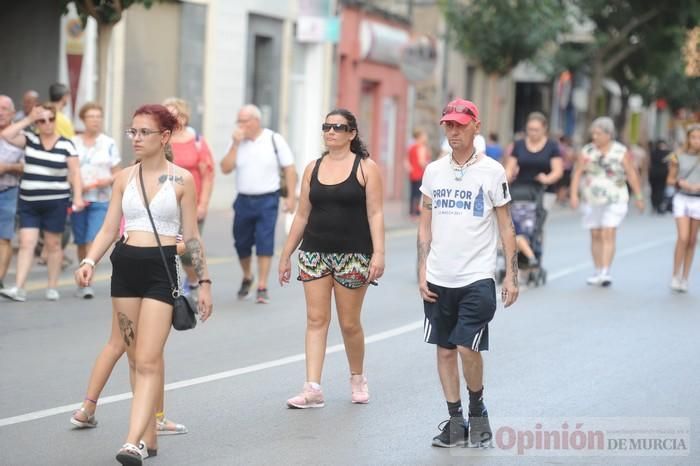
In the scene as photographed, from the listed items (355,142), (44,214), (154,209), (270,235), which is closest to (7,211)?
(44,214)

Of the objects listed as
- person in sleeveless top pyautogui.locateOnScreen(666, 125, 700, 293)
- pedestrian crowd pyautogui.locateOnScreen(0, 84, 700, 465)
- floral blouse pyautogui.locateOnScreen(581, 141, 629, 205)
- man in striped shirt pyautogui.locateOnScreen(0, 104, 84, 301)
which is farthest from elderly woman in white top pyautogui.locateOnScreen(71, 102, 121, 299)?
person in sleeveless top pyautogui.locateOnScreen(666, 125, 700, 293)

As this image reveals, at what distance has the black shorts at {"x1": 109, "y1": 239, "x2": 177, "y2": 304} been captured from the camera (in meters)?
A: 6.91

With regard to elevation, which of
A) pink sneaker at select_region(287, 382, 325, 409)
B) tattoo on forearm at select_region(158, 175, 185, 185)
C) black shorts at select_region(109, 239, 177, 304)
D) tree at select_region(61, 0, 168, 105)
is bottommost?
pink sneaker at select_region(287, 382, 325, 409)

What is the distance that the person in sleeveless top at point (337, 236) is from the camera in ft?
28.1

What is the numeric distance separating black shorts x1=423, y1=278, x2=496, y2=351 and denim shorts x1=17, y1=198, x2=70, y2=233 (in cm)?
612

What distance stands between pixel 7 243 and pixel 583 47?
113 ft

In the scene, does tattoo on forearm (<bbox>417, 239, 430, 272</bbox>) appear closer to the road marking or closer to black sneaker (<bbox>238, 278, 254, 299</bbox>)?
the road marking

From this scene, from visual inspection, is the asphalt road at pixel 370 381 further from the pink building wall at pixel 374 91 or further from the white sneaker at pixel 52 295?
the pink building wall at pixel 374 91

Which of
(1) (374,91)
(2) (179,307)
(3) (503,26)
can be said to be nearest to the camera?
(2) (179,307)

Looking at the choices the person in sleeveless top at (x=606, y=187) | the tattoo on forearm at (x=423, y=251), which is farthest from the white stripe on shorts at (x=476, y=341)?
the person in sleeveless top at (x=606, y=187)

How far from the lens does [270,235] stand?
44.1ft

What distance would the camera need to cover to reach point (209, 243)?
66.4 feet

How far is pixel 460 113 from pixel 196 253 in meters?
1.52

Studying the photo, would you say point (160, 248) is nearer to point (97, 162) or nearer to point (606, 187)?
point (97, 162)
